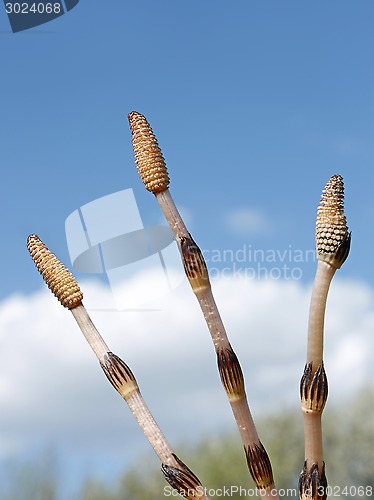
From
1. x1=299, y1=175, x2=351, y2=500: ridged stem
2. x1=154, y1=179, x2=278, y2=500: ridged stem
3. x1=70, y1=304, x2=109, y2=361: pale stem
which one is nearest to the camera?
x1=299, y1=175, x2=351, y2=500: ridged stem

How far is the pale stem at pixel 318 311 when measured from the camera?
1021mm

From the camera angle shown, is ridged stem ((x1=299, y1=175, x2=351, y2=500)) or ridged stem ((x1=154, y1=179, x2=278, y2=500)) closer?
ridged stem ((x1=299, y1=175, x2=351, y2=500))

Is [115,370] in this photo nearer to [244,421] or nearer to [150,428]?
[150,428]

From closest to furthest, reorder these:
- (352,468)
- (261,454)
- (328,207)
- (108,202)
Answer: (328,207) < (261,454) < (108,202) < (352,468)

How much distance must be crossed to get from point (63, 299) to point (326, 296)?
46 cm

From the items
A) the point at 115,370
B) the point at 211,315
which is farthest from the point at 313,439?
the point at 115,370

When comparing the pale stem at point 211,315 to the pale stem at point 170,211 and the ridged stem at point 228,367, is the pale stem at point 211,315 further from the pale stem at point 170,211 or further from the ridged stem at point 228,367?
the pale stem at point 170,211

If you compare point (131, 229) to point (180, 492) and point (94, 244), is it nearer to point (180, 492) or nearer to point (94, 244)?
point (94, 244)

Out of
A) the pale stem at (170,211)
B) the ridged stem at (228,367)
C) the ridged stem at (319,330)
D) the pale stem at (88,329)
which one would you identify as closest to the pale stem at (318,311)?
the ridged stem at (319,330)

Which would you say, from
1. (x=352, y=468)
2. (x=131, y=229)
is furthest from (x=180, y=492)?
(x=352, y=468)

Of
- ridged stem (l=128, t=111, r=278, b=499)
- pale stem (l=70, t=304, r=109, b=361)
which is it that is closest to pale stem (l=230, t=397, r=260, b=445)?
ridged stem (l=128, t=111, r=278, b=499)

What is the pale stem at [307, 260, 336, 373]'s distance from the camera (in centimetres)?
102

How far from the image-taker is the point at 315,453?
1.04 meters

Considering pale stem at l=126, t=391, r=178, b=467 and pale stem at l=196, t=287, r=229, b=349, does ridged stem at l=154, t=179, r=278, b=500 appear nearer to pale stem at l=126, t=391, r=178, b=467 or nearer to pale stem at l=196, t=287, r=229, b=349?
pale stem at l=196, t=287, r=229, b=349
